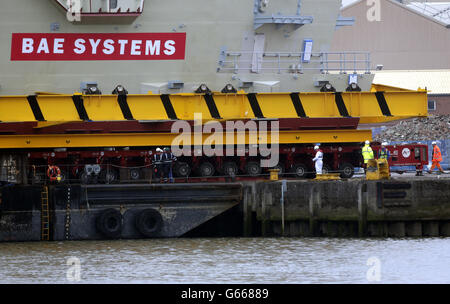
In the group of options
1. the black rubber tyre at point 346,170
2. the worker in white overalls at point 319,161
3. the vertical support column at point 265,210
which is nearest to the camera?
the vertical support column at point 265,210

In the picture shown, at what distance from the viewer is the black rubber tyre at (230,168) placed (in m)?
27.7

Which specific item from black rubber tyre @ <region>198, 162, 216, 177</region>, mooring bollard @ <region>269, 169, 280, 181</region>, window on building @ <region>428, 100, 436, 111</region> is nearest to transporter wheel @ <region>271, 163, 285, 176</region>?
mooring bollard @ <region>269, 169, 280, 181</region>

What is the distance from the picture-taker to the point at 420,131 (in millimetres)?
57500

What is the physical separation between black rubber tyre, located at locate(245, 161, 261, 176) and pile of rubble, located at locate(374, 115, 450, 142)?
29.2 m

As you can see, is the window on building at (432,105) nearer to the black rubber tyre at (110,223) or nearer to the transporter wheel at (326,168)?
the transporter wheel at (326,168)

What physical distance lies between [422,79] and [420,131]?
8.17 metres

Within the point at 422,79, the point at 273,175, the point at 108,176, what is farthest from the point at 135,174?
the point at 422,79

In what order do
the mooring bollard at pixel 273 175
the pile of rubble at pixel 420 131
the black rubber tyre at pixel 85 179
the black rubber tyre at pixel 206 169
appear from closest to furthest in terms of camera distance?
the mooring bollard at pixel 273 175
the black rubber tyre at pixel 85 179
the black rubber tyre at pixel 206 169
the pile of rubble at pixel 420 131

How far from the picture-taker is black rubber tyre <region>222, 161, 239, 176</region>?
90.8ft

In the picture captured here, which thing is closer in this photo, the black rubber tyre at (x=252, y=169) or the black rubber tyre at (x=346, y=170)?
the black rubber tyre at (x=252, y=169)

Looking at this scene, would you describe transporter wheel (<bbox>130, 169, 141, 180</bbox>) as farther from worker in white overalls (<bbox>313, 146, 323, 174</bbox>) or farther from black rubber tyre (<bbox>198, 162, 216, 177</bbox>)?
worker in white overalls (<bbox>313, 146, 323, 174</bbox>)

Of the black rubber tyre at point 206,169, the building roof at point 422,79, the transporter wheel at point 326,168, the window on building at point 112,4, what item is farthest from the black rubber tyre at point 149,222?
the building roof at point 422,79

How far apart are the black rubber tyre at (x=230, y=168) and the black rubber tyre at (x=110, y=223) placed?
4.01 metres

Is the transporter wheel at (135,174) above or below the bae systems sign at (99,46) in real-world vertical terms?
below
